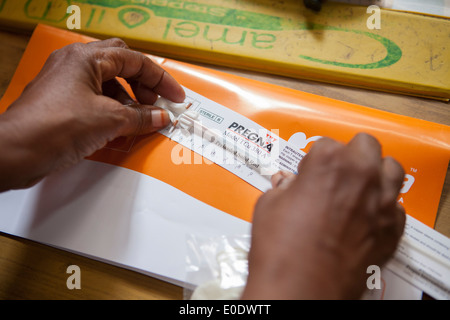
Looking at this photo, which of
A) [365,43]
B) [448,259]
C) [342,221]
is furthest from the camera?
[365,43]

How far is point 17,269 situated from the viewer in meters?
0.44

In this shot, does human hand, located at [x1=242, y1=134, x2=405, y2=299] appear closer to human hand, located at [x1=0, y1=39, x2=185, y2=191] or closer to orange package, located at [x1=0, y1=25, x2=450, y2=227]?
orange package, located at [x1=0, y1=25, x2=450, y2=227]

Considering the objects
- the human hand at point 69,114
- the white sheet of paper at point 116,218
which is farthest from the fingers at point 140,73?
the white sheet of paper at point 116,218

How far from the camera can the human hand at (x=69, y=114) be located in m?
0.37

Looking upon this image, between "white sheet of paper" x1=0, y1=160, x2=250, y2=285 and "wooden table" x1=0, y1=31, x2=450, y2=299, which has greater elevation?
"white sheet of paper" x1=0, y1=160, x2=250, y2=285

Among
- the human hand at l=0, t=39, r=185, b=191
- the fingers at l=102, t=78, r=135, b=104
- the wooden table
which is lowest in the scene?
the wooden table

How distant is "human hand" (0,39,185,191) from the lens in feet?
1.22

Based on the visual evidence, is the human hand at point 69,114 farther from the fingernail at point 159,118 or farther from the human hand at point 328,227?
the human hand at point 328,227

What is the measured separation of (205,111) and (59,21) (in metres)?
0.37

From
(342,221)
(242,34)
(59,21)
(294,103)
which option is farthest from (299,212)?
(59,21)

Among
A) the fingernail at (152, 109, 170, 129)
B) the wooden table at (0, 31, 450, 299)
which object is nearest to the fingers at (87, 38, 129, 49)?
the fingernail at (152, 109, 170, 129)

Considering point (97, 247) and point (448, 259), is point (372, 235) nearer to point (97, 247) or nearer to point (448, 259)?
point (448, 259)

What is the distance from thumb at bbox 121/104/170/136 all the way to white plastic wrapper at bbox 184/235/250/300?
0.18 meters

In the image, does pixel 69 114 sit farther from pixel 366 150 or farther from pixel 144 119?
pixel 366 150
